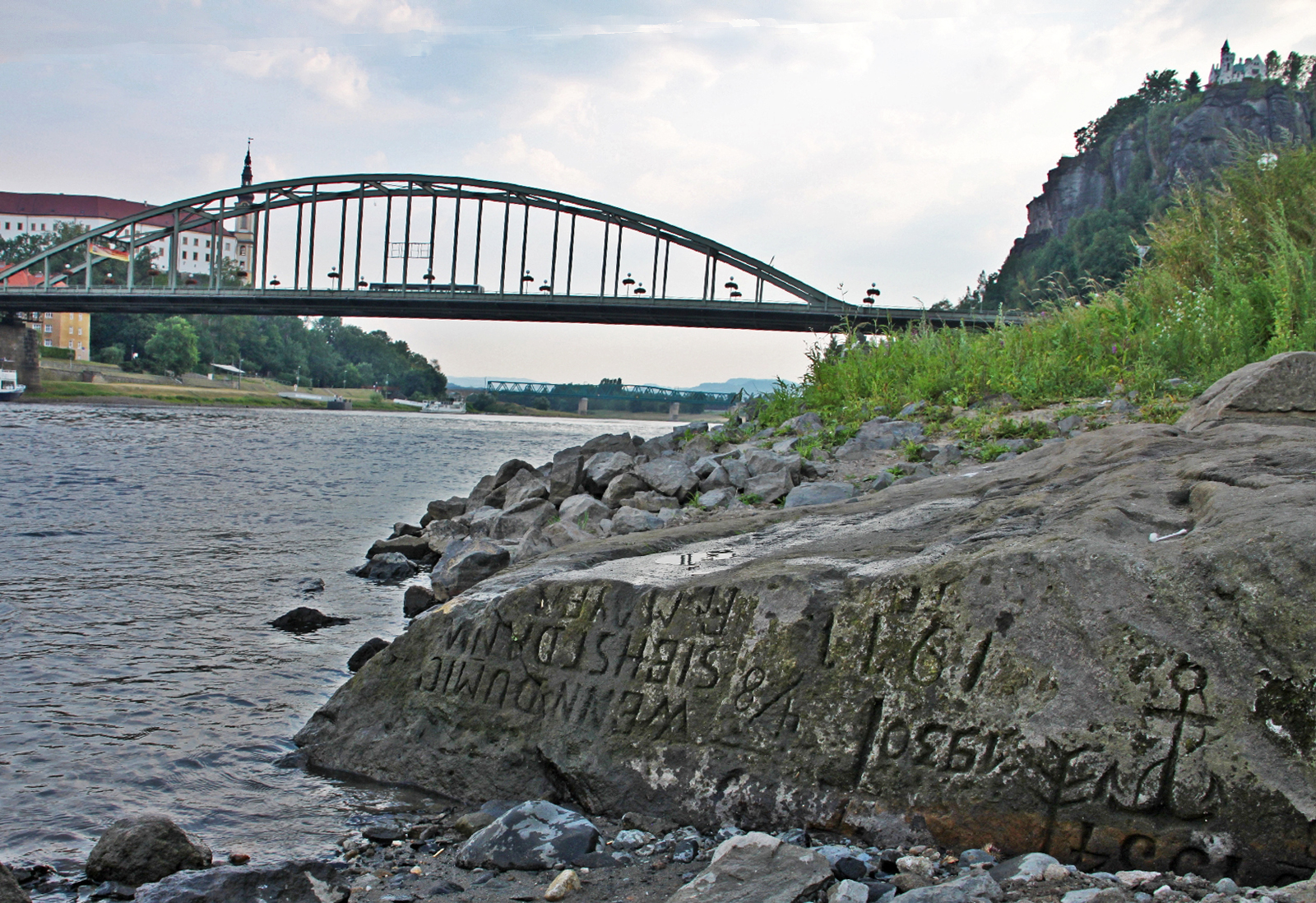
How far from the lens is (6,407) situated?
54.8 meters

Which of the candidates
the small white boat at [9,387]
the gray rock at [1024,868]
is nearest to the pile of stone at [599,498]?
the gray rock at [1024,868]

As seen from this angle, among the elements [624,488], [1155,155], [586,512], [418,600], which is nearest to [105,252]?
[624,488]

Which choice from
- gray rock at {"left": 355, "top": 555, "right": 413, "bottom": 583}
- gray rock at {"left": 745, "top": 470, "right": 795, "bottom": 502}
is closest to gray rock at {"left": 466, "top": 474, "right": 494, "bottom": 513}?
gray rock at {"left": 355, "top": 555, "right": 413, "bottom": 583}

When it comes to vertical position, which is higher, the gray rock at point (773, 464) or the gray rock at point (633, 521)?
the gray rock at point (773, 464)

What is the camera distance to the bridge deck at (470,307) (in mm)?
52719

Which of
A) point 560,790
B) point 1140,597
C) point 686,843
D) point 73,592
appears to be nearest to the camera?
point 1140,597

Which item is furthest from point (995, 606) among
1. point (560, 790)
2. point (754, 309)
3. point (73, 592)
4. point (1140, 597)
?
point (754, 309)

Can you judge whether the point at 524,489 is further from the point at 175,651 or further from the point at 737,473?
the point at 175,651

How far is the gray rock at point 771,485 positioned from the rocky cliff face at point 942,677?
3.53 metres

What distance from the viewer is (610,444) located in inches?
531

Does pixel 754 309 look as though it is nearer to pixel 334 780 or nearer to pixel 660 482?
pixel 660 482

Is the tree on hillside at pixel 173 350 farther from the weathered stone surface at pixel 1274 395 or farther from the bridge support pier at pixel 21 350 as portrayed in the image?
the weathered stone surface at pixel 1274 395

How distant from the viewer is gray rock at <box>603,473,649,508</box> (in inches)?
393

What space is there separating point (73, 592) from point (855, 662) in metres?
7.78
